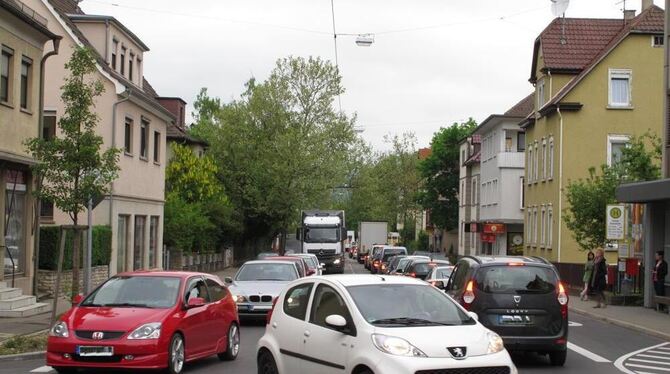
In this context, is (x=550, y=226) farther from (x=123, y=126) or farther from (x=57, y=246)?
(x=57, y=246)

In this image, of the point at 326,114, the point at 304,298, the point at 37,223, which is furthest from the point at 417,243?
the point at 304,298

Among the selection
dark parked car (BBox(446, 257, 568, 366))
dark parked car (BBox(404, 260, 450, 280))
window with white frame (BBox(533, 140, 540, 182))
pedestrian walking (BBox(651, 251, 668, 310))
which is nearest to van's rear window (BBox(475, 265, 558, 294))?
dark parked car (BBox(446, 257, 568, 366))

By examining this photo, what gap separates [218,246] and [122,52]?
24718 millimetres

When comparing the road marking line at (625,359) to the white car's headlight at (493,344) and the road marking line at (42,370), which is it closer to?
the white car's headlight at (493,344)

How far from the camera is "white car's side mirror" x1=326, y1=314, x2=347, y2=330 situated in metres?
8.93

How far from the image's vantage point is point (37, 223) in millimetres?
24219

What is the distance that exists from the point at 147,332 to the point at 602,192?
25.2 meters

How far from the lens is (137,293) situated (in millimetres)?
13234

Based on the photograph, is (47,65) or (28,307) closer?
(28,307)

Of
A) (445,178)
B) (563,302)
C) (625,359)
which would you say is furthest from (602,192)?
(445,178)

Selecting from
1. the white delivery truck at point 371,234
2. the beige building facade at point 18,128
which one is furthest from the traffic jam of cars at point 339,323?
the white delivery truck at point 371,234

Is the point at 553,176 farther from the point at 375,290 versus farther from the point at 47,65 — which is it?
the point at 375,290

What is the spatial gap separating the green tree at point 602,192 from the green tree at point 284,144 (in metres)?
27.7

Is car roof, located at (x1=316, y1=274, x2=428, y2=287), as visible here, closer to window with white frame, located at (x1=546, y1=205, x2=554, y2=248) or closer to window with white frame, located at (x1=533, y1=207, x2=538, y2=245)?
window with white frame, located at (x1=546, y1=205, x2=554, y2=248)
